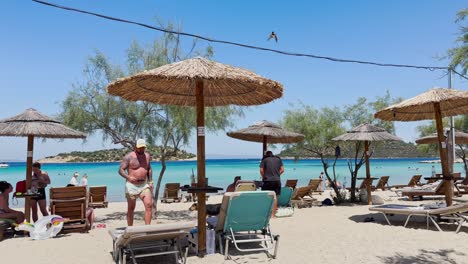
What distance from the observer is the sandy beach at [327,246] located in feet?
16.6

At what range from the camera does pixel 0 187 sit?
7.10m

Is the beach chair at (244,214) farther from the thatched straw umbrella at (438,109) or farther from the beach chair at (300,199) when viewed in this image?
the beach chair at (300,199)

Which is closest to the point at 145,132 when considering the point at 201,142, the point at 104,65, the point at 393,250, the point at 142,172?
the point at 104,65

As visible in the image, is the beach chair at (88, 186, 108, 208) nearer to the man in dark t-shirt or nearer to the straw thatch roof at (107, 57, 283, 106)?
the man in dark t-shirt

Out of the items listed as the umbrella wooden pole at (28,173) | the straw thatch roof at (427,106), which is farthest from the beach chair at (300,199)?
the umbrella wooden pole at (28,173)

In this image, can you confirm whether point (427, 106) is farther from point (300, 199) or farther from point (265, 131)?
point (300, 199)

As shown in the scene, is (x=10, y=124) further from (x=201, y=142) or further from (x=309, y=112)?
(x=309, y=112)

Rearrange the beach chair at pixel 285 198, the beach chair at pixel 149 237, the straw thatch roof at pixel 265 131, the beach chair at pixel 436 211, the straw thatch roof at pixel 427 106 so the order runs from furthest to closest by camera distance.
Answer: the straw thatch roof at pixel 265 131
the beach chair at pixel 285 198
the straw thatch roof at pixel 427 106
the beach chair at pixel 436 211
the beach chair at pixel 149 237

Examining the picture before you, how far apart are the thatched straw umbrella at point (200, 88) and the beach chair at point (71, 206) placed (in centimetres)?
242

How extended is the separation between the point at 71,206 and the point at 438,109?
780 centimetres

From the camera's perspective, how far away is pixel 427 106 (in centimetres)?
888

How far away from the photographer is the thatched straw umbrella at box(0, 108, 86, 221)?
7176 mm

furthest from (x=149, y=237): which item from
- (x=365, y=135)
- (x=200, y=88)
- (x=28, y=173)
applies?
(x=365, y=135)

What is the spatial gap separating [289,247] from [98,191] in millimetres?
9987
